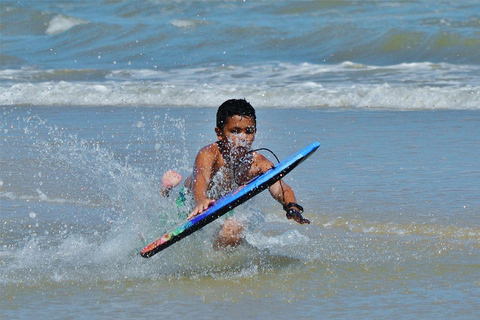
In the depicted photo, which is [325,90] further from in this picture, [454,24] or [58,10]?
[58,10]

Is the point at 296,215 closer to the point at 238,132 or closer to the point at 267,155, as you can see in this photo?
the point at 238,132

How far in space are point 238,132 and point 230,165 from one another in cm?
23

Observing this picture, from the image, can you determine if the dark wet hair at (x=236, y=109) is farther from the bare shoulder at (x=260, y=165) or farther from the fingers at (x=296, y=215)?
the fingers at (x=296, y=215)

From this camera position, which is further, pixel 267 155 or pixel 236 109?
pixel 267 155

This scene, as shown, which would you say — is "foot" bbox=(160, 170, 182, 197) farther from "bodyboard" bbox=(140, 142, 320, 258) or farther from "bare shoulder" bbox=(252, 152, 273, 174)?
"bodyboard" bbox=(140, 142, 320, 258)

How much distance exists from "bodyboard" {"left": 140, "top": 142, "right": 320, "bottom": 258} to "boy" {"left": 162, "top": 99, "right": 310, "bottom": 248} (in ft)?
0.85

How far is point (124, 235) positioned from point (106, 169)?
1.97 meters

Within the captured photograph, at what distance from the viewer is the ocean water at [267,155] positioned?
3.95m

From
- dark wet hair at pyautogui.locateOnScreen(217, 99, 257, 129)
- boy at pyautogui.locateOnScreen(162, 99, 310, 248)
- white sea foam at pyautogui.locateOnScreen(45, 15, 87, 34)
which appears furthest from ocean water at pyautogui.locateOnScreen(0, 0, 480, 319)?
white sea foam at pyautogui.locateOnScreen(45, 15, 87, 34)

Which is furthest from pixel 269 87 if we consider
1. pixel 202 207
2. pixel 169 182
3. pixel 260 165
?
pixel 202 207

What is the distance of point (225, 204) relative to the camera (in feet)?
12.8

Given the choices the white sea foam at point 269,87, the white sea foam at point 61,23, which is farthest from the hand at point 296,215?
the white sea foam at point 61,23

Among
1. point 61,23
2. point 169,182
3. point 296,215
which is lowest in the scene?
point 296,215

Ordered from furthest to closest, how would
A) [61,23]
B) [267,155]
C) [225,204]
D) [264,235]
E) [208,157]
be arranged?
[61,23] → [267,155] → [264,235] → [208,157] → [225,204]
